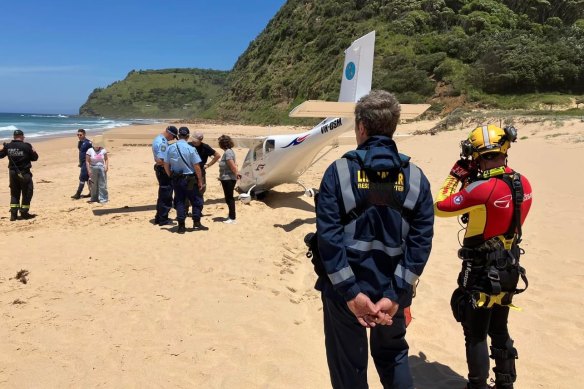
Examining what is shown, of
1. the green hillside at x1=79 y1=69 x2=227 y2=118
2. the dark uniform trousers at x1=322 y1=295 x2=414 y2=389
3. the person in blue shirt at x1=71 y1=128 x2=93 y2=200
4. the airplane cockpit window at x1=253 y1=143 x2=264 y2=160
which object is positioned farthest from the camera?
the green hillside at x1=79 y1=69 x2=227 y2=118

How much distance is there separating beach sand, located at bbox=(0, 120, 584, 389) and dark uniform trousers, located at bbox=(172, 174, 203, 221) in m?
0.42

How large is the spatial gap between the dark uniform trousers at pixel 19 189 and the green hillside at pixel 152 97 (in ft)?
478

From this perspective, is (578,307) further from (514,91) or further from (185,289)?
(514,91)

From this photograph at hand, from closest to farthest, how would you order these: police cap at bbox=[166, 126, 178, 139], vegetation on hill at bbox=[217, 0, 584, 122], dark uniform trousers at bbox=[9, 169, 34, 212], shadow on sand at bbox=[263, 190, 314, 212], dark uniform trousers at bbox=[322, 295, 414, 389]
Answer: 1. dark uniform trousers at bbox=[322, 295, 414, 389]
2. police cap at bbox=[166, 126, 178, 139]
3. dark uniform trousers at bbox=[9, 169, 34, 212]
4. shadow on sand at bbox=[263, 190, 314, 212]
5. vegetation on hill at bbox=[217, 0, 584, 122]

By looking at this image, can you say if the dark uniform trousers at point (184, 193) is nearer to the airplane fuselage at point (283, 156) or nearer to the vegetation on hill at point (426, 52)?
the airplane fuselage at point (283, 156)

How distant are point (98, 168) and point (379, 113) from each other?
9.56 m

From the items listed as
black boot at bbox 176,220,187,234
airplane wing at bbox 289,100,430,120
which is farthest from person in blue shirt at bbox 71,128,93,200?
airplane wing at bbox 289,100,430,120

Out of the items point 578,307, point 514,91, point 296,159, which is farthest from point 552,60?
point 578,307

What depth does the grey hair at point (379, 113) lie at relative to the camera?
7.47 ft

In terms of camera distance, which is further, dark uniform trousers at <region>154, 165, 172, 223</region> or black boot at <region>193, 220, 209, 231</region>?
dark uniform trousers at <region>154, 165, 172, 223</region>

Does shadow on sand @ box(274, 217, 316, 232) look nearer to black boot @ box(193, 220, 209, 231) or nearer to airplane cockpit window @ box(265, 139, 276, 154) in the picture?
black boot @ box(193, 220, 209, 231)

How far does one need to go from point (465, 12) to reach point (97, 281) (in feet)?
189

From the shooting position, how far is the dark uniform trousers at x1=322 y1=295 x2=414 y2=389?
239cm

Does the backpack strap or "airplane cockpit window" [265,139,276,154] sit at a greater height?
"airplane cockpit window" [265,139,276,154]
